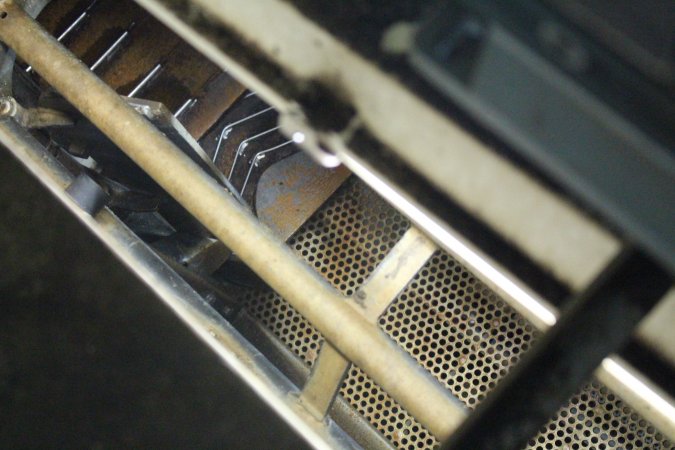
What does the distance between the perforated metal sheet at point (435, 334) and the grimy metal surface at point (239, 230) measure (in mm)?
837

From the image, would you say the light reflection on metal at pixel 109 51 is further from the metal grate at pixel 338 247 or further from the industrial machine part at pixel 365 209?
the metal grate at pixel 338 247

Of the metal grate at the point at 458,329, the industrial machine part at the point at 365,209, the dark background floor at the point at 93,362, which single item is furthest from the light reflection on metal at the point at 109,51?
the metal grate at the point at 458,329

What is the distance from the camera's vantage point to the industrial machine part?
17.8 inches

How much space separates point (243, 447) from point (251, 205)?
970 mm

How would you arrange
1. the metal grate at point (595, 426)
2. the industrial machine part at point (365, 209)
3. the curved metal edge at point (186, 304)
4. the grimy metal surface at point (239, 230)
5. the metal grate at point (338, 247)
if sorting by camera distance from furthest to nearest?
the metal grate at point (338, 247)
the metal grate at point (595, 426)
the curved metal edge at point (186, 304)
the grimy metal surface at point (239, 230)
the industrial machine part at point (365, 209)

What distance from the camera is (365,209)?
2018mm

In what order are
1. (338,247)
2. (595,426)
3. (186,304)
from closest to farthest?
(186,304) < (595,426) < (338,247)

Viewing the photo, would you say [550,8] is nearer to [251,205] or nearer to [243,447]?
[243,447]

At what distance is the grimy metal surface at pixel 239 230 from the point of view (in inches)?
39.6

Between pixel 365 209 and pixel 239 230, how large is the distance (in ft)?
3.07

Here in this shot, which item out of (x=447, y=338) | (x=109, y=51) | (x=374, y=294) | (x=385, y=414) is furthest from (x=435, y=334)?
(x=109, y=51)

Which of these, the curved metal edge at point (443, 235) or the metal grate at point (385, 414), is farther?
the metal grate at point (385, 414)

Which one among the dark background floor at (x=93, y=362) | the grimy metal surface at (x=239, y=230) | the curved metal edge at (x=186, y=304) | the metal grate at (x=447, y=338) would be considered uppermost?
the metal grate at (x=447, y=338)

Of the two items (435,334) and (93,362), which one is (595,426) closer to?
(435,334)
